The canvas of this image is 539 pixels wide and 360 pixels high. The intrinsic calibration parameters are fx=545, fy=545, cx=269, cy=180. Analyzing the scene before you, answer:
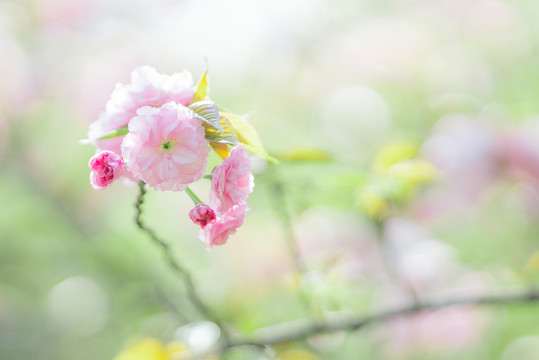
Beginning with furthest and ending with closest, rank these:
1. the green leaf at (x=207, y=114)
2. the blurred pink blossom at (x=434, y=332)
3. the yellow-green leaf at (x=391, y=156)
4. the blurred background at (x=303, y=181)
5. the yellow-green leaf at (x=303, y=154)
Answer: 1. the blurred pink blossom at (x=434, y=332)
2. the blurred background at (x=303, y=181)
3. the yellow-green leaf at (x=391, y=156)
4. the yellow-green leaf at (x=303, y=154)
5. the green leaf at (x=207, y=114)

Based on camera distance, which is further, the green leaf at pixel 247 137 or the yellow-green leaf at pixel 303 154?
the yellow-green leaf at pixel 303 154

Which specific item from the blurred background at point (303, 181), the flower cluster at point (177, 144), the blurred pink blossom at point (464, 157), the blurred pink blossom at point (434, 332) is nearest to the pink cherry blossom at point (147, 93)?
the flower cluster at point (177, 144)

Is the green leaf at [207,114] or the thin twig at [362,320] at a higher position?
the green leaf at [207,114]

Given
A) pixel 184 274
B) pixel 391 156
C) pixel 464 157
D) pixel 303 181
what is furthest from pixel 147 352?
pixel 464 157

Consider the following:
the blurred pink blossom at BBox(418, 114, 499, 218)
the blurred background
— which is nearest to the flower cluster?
the blurred background

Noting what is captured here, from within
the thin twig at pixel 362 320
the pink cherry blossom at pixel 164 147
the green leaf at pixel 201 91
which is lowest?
the thin twig at pixel 362 320

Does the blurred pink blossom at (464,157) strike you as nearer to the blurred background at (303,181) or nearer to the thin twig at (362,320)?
the blurred background at (303,181)

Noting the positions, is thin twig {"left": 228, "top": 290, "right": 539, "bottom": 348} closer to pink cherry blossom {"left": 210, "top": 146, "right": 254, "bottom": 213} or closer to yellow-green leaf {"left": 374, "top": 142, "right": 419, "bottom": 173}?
yellow-green leaf {"left": 374, "top": 142, "right": 419, "bottom": 173}

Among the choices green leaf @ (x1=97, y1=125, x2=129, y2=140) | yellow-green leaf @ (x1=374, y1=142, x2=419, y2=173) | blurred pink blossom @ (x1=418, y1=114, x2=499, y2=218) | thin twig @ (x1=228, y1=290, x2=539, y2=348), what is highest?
blurred pink blossom @ (x1=418, y1=114, x2=499, y2=218)
